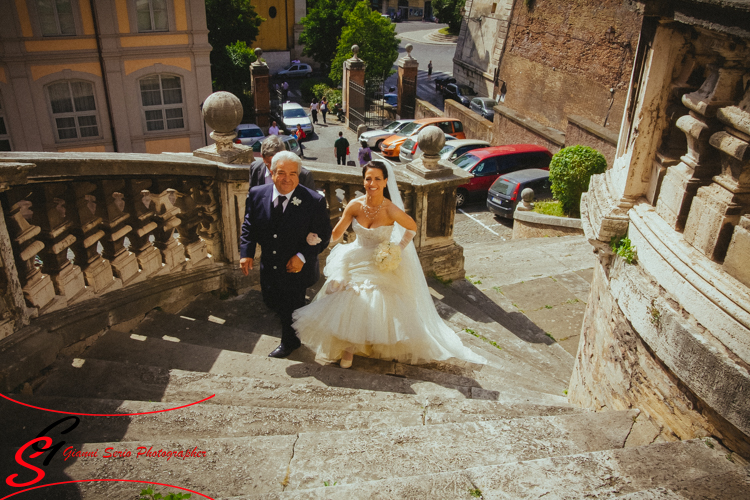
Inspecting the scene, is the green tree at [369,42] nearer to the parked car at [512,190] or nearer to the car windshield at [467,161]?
the car windshield at [467,161]

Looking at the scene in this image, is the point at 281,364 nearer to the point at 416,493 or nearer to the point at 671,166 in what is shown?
the point at 416,493

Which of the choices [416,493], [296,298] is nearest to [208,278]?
[296,298]

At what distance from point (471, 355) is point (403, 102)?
2380 centimetres

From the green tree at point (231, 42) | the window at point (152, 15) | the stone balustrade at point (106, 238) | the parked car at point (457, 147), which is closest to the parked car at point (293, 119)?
the green tree at point (231, 42)

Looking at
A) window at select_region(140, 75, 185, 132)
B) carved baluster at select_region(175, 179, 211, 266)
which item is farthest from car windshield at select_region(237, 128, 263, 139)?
carved baluster at select_region(175, 179, 211, 266)

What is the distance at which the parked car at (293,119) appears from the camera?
2362 cm

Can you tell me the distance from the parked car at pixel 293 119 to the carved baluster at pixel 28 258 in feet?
66.6

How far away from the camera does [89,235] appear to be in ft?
13.3

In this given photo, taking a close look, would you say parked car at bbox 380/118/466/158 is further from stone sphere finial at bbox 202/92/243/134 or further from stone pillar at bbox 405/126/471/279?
stone sphere finial at bbox 202/92/243/134

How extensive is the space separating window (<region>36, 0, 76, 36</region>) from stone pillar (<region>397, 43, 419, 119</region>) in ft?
45.4

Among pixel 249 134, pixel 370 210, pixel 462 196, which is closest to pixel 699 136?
pixel 370 210

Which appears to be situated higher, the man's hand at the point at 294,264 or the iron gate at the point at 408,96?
the man's hand at the point at 294,264

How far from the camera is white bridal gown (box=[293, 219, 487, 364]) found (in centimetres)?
427

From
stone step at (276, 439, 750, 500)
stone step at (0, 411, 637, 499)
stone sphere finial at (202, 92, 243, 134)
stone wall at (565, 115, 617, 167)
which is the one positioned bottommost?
stone wall at (565, 115, 617, 167)
